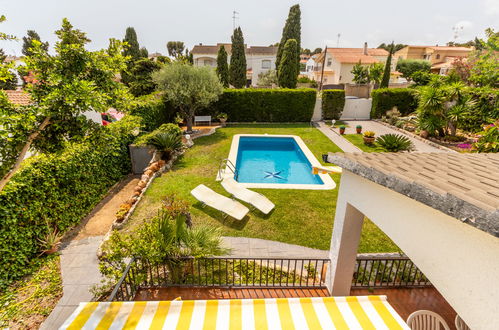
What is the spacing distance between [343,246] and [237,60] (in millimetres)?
40802

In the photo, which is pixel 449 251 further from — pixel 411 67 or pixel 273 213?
pixel 411 67

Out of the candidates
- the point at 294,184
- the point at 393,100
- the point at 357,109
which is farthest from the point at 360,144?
the point at 393,100

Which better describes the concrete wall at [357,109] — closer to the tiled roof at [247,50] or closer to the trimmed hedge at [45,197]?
the trimmed hedge at [45,197]

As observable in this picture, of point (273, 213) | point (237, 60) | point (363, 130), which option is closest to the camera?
point (273, 213)

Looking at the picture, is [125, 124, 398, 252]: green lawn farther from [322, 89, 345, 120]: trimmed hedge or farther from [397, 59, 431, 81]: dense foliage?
[397, 59, 431, 81]: dense foliage

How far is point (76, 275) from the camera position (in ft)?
23.6

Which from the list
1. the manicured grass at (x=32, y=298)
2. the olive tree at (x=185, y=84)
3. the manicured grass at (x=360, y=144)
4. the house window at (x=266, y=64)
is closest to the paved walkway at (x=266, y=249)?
the manicured grass at (x=32, y=298)

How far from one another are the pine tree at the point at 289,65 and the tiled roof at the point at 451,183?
2889 cm

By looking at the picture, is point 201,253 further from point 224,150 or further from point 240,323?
point 224,150

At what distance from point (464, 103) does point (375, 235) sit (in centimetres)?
1701

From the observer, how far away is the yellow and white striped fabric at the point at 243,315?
3809 mm

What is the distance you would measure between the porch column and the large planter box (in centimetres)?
1181

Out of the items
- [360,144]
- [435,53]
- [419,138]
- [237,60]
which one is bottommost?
[360,144]

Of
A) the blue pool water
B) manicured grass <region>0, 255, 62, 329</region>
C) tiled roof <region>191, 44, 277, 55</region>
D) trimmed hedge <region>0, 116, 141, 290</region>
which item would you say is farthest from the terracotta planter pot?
tiled roof <region>191, 44, 277, 55</region>
